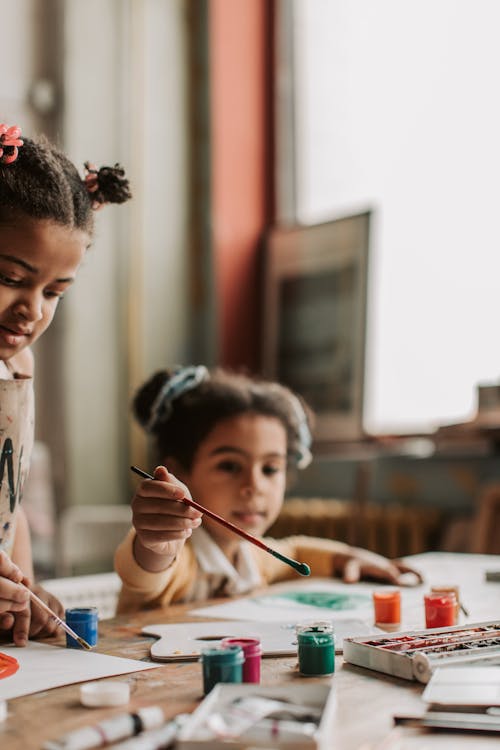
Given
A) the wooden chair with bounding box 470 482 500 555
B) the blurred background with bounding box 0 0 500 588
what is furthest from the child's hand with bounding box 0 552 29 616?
the wooden chair with bounding box 470 482 500 555

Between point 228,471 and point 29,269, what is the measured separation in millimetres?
656

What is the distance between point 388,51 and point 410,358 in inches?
44.8

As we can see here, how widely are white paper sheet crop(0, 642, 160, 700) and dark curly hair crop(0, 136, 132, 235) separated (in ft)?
1.80

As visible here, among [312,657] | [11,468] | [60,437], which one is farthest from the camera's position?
[60,437]

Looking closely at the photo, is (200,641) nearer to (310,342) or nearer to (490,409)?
(490,409)

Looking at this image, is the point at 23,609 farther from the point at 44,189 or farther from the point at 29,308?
the point at 44,189

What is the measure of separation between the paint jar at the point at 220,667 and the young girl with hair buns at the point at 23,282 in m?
0.30

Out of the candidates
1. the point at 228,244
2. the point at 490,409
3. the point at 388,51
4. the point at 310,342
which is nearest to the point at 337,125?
the point at 388,51

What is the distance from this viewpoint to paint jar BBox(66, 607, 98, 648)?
117 cm

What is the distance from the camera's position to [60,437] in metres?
3.21

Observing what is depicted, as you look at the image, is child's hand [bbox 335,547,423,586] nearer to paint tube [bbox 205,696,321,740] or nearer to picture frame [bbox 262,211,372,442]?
paint tube [bbox 205,696,321,740]

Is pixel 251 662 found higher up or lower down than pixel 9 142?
lower down

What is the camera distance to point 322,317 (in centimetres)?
325

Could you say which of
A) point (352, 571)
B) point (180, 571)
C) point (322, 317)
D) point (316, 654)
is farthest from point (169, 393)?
point (322, 317)
